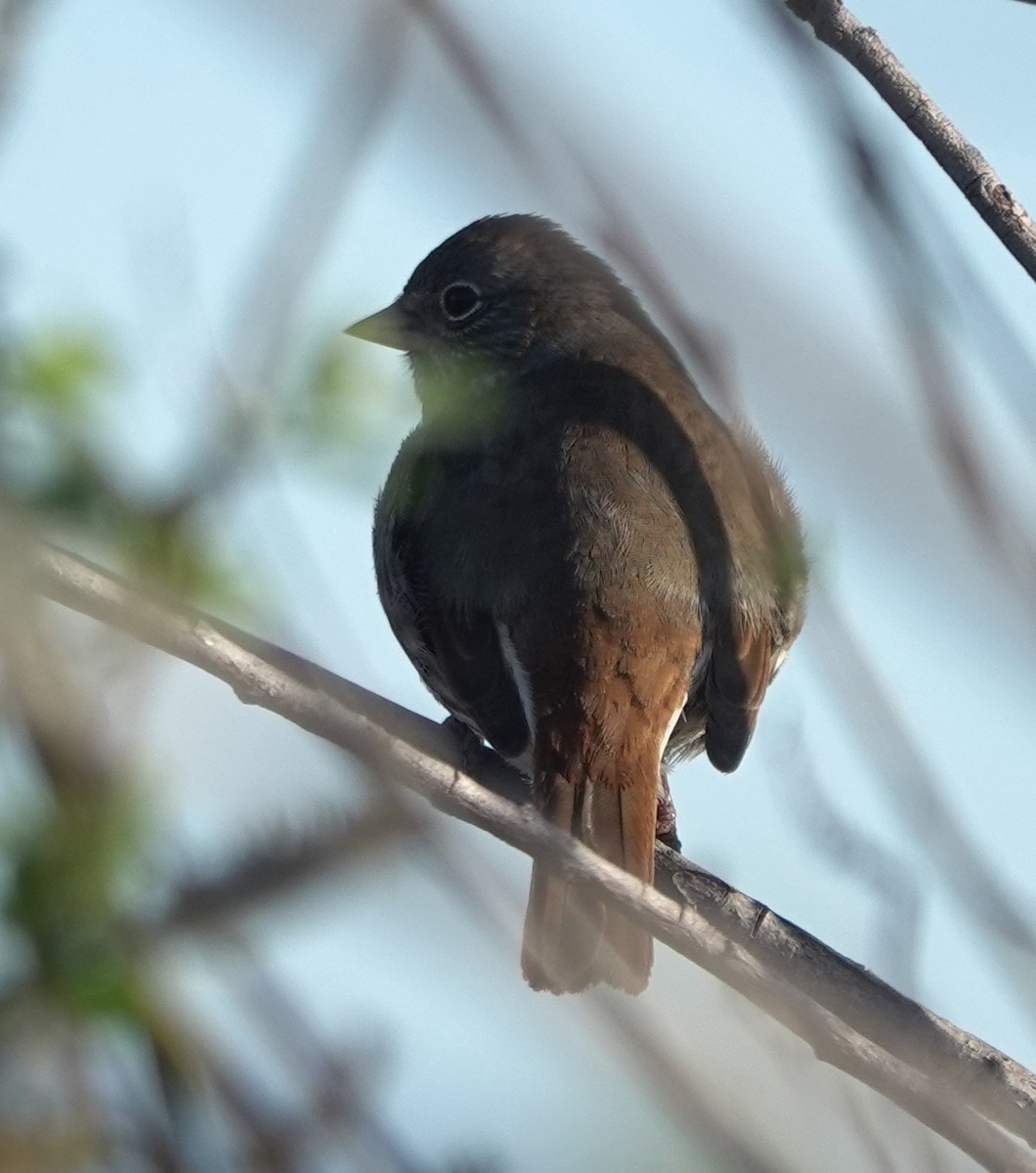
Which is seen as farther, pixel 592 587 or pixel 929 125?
pixel 592 587

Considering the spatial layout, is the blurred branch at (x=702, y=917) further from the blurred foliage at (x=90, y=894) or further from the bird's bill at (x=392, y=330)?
the bird's bill at (x=392, y=330)

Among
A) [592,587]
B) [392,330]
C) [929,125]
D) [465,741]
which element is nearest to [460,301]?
[392,330]

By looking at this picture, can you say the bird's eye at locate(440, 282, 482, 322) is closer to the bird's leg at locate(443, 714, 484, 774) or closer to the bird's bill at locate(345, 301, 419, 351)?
the bird's bill at locate(345, 301, 419, 351)

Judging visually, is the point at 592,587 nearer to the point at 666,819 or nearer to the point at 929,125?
the point at 666,819

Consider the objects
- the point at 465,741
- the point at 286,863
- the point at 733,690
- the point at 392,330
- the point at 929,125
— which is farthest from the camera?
the point at 392,330

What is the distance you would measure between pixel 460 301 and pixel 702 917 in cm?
319

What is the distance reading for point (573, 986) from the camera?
359 cm

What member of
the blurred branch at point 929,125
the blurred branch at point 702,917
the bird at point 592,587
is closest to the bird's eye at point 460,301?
the bird at point 592,587

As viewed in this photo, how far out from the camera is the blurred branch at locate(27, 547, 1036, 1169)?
2330mm

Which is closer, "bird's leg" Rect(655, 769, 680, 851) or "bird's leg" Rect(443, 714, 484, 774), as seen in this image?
Answer: "bird's leg" Rect(443, 714, 484, 774)

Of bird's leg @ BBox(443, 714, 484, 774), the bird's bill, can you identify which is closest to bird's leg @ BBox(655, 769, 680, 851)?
bird's leg @ BBox(443, 714, 484, 774)

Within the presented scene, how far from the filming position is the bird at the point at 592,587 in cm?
401

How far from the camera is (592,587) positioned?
14.2 feet

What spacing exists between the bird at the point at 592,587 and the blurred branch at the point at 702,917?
0.34m
